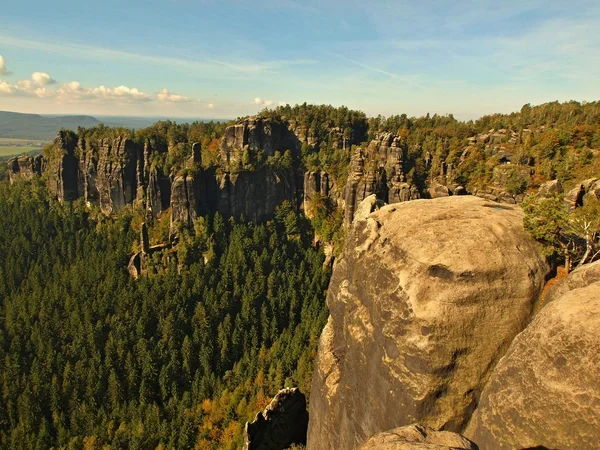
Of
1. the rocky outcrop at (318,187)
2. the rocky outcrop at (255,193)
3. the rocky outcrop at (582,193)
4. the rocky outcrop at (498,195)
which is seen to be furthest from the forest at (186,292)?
the rocky outcrop at (582,193)

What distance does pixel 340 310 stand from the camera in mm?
25953

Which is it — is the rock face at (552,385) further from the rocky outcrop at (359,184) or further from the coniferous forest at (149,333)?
the rocky outcrop at (359,184)

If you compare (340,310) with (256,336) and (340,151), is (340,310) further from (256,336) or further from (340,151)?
(340,151)

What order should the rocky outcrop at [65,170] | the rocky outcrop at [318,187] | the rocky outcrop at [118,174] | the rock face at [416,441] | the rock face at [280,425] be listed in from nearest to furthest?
the rock face at [416,441] → the rock face at [280,425] → the rocky outcrop at [318,187] → the rocky outcrop at [118,174] → the rocky outcrop at [65,170]

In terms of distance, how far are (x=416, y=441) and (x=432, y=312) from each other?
5.94m

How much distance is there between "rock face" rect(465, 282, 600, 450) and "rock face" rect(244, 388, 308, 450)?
27857 mm

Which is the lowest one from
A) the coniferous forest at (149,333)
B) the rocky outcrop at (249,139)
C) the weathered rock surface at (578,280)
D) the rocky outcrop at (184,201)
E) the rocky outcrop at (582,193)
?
the coniferous forest at (149,333)

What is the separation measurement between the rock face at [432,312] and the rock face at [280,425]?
59.2 ft

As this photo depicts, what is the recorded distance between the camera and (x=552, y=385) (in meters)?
14.4

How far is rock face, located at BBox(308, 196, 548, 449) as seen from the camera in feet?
61.3

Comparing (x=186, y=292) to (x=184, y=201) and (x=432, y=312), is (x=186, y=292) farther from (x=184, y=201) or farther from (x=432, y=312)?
(x=432, y=312)

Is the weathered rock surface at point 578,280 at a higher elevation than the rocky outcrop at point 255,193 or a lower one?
higher

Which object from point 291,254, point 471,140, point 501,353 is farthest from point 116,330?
point 471,140

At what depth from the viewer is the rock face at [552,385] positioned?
13.6m
